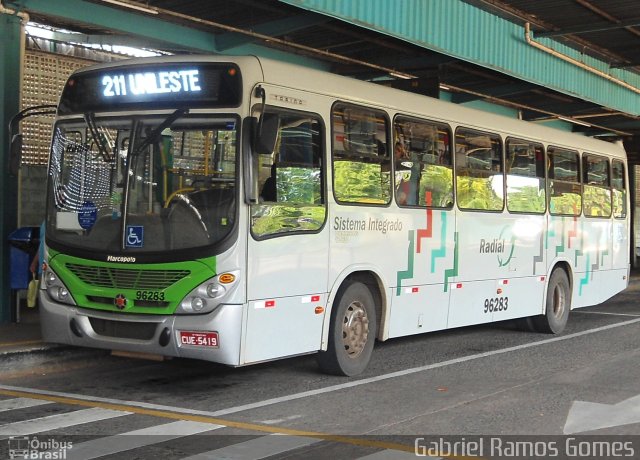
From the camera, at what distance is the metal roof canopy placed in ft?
41.9

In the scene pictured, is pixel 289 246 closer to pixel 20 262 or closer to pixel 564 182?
pixel 20 262

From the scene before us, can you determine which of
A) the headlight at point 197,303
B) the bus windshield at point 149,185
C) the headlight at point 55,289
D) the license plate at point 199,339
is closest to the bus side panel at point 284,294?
the license plate at point 199,339

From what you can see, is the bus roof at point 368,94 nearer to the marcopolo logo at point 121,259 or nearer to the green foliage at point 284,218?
the green foliage at point 284,218

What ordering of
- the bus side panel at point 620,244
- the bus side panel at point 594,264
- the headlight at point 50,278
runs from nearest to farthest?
the headlight at point 50,278, the bus side panel at point 594,264, the bus side panel at point 620,244

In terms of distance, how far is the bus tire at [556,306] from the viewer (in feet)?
43.7

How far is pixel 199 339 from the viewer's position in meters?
7.61

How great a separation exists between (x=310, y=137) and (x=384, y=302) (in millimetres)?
2217

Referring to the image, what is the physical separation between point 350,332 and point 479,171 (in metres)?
3.53

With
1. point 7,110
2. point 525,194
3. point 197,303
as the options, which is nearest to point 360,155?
point 197,303

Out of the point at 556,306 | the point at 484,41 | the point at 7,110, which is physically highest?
the point at 484,41

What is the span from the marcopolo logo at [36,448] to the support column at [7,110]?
17.1 ft

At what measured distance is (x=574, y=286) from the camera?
14.0m

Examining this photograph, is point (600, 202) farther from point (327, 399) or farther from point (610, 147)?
point (327, 399)

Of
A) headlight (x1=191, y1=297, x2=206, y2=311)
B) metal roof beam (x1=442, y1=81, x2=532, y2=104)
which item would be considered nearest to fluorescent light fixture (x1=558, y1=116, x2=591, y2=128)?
metal roof beam (x1=442, y1=81, x2=532, y2=104)
